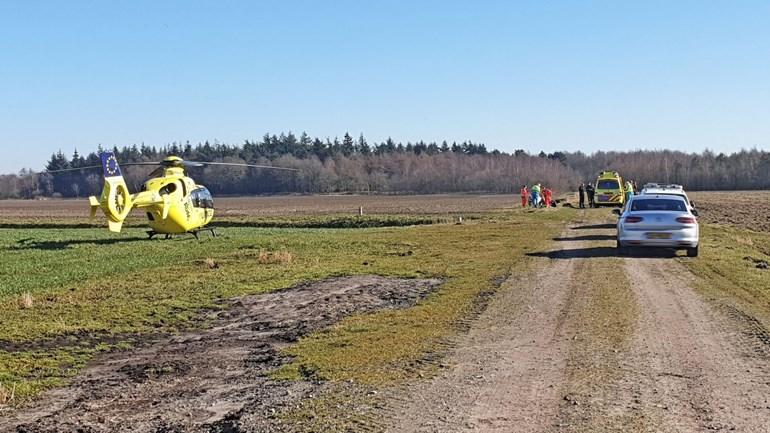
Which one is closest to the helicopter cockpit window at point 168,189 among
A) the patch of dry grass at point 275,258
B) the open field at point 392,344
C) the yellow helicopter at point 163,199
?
the yellow helicopter at point 163,199

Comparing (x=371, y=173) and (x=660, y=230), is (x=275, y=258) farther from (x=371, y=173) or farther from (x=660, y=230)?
(x=371, y=173)

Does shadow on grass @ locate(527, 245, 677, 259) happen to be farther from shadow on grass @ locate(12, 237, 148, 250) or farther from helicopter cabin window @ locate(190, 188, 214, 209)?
shadow on grass @ locate(12, 237, 148, 250)

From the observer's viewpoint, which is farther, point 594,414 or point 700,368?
point 700,368

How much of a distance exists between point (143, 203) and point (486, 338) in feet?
66.4

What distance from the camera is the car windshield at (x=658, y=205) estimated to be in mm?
20734

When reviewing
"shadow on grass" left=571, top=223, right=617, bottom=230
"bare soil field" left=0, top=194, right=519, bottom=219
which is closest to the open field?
"shadow on grass" left=571, top=223, right=617, bottom=230

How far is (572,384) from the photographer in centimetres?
765

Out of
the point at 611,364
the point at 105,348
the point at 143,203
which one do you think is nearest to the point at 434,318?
the point at 611,364

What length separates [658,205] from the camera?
20.9 meters

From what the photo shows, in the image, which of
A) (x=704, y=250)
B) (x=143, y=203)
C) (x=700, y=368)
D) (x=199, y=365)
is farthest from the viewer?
(x=143, y=203)

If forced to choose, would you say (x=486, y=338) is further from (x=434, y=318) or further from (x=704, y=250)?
(x=704, y=250)

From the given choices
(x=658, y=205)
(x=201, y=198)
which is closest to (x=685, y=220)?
(x=658, y=205)

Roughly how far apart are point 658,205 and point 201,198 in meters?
17.2

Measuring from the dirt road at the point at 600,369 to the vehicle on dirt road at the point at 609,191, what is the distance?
34.7 metres
